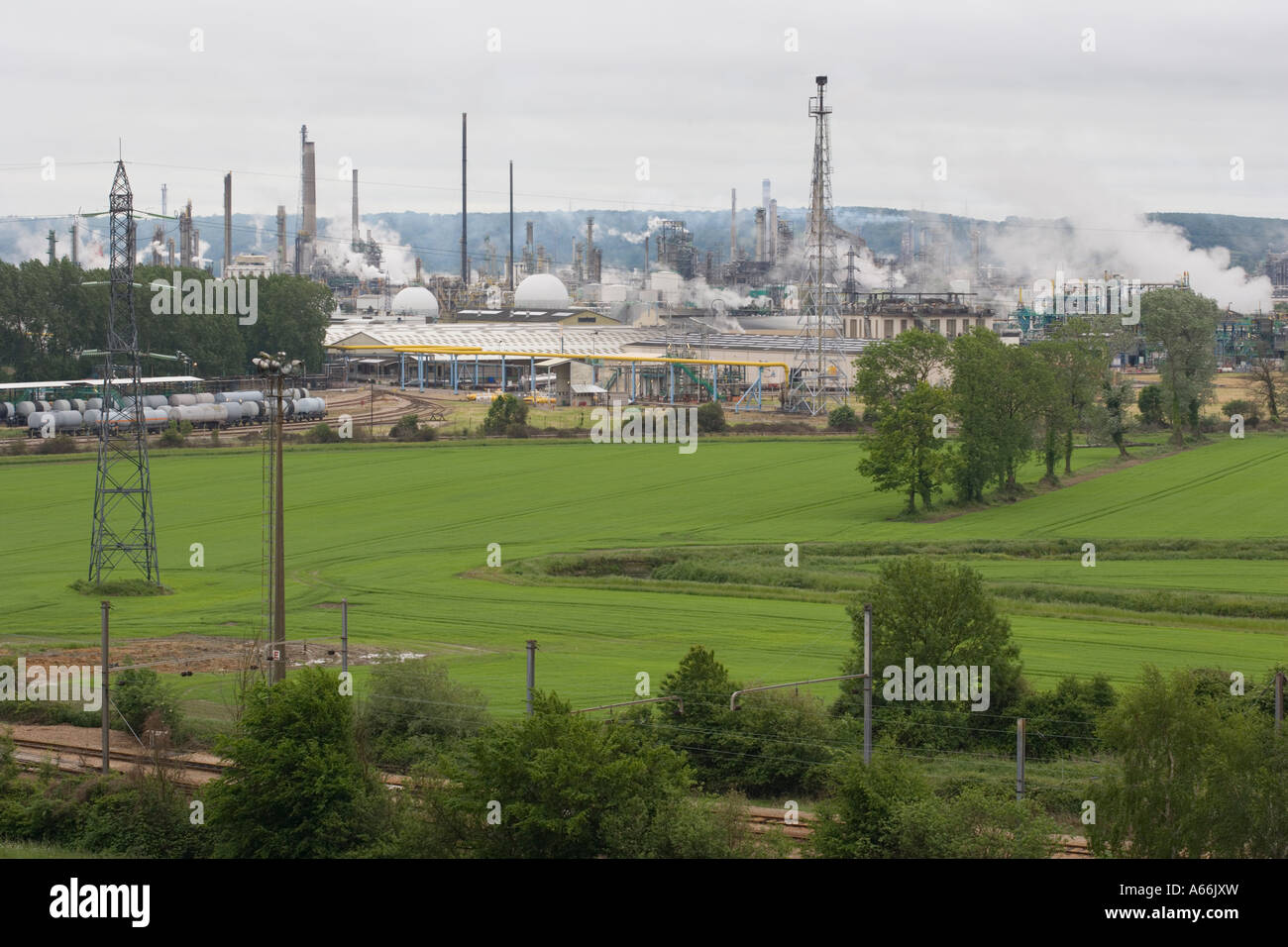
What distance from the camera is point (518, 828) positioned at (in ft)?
59.4

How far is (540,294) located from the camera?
171750 millimetres

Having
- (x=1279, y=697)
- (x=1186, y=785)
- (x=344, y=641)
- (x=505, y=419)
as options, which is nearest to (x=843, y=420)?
(x=505, y=419)

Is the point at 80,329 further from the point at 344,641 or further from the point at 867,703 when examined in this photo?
the point at 867,703

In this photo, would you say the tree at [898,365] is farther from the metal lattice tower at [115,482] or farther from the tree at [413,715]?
the tree at [413,715]

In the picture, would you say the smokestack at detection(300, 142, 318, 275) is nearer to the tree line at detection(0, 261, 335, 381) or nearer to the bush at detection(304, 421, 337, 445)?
the tree line at detection(0, 261, 335, 381)

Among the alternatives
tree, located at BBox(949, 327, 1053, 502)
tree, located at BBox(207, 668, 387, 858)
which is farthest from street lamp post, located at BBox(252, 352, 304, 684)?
tree, located at BBox(949, 327, 1053, 502)

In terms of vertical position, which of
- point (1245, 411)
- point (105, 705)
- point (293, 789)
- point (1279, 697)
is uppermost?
point (1245, 411)

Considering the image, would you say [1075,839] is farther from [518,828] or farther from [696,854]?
[518,828]

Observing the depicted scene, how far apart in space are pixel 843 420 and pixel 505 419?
19879 mm

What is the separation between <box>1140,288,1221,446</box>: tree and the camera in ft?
266
